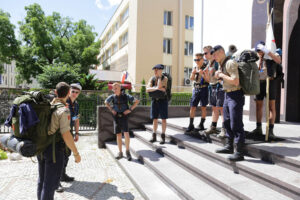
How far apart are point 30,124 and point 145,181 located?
8.23ft

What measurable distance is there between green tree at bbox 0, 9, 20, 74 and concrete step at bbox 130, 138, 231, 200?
92.7 ft

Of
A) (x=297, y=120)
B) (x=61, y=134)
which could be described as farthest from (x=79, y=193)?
(x=297, y=120)

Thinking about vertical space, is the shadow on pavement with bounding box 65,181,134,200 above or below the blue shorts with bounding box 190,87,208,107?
below

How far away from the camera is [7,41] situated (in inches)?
1025

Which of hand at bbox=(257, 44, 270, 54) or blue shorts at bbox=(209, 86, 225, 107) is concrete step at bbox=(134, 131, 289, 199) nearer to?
blue shorts at bbox=(209, 86, 225, 107)

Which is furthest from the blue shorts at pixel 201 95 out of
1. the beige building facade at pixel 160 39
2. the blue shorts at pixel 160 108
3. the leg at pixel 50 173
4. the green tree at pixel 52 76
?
the beige building facade at pixel 160 39

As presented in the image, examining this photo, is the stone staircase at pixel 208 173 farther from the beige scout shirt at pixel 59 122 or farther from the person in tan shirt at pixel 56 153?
the beige scout shirt at pixel 59 122

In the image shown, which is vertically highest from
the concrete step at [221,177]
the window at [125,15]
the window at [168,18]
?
the window at [125,15]

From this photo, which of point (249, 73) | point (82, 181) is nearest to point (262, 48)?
point (249, 73)

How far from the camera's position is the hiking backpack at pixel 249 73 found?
3.45 meters

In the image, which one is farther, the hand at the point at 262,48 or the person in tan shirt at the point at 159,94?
the person in tan shirt at the point at 159,94

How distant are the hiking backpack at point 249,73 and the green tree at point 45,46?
26088mm

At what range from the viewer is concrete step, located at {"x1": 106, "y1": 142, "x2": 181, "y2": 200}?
3512 millimetres

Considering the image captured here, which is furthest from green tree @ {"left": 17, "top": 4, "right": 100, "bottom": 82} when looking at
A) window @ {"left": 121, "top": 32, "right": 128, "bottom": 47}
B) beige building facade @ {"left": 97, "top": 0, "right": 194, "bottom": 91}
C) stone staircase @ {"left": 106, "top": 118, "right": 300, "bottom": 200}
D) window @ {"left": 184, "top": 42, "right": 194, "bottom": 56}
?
stone staircase @ {"left": 106, "top": 118, "right": 300, "bottom": 200}
